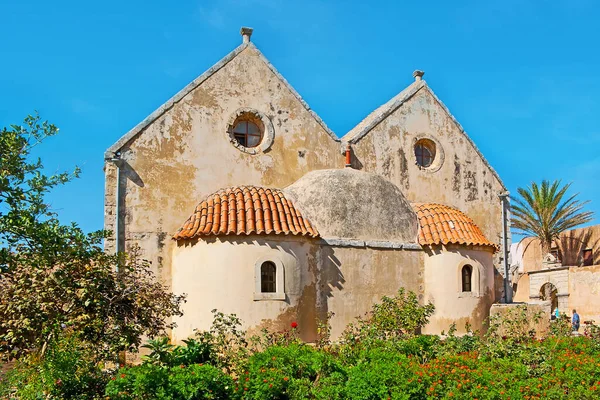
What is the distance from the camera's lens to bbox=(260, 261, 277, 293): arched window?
16.1 m

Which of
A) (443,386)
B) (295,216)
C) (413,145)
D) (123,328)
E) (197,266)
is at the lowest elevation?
(443,386)

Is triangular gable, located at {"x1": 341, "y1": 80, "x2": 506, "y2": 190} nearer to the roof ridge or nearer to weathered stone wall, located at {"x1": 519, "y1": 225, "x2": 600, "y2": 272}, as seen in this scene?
the roof ridge

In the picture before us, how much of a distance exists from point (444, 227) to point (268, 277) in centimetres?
615

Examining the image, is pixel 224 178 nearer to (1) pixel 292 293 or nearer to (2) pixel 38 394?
(1) pixel 292 293

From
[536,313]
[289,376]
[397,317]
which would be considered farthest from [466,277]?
[289,376]

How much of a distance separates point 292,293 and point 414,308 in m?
3.86

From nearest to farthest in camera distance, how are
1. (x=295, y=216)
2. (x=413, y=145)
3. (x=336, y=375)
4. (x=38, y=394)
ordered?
1. (x=38, y=394)
2. (x=336, y=375)
3. (x=295, y=216)
4. (x=413, y=145)

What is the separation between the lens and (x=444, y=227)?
1923 centimetres

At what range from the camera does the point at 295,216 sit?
1727 cm

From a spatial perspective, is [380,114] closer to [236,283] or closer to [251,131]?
[251,131]

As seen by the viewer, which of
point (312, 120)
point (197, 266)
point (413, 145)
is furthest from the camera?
point (413, 145)

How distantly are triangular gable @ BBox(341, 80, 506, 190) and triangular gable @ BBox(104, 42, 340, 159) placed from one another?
99 centimetres

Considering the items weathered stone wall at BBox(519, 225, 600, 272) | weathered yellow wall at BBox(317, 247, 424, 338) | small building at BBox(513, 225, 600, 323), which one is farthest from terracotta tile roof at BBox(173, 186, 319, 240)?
weathered stone wall at BBox(519, 225, 600, 272)

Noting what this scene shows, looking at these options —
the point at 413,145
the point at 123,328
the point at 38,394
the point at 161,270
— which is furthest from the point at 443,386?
the point at 413,145
